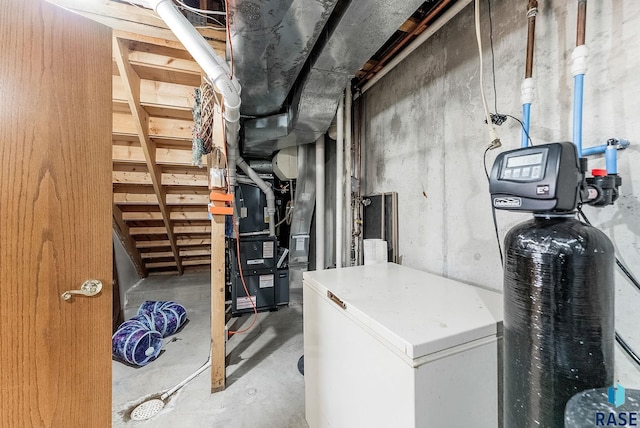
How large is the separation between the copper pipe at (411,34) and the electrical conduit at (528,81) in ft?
1.58

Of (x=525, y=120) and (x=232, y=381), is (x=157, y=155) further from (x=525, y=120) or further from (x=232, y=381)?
(x=525, y=120)

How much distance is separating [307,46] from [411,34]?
708mm

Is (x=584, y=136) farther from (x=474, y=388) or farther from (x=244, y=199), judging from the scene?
(x=244, y=199)

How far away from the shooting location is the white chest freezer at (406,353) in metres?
0.69

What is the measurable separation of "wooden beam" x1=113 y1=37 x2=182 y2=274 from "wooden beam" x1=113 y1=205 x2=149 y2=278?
48 cm

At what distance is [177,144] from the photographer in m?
2.61

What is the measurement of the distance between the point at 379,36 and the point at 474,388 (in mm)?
1466

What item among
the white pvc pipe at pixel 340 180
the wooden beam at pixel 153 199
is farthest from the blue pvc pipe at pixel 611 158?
the wooden beam at pixel 153 199

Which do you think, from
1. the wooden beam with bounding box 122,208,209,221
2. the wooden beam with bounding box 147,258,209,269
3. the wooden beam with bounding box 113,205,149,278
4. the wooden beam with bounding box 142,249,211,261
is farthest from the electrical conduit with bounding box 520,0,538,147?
the wooden beam with bounding box 147,258,209,269

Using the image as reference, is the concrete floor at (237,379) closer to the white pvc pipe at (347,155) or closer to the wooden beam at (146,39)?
the white pvc pipe at (347,155)

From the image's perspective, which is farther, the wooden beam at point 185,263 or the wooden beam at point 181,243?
the wooden beam at point 185,263

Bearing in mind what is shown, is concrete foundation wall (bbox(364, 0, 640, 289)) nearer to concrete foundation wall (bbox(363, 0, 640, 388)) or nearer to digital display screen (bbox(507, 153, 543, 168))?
concrete foundation wall (bbox(363, 0, 640, 388))

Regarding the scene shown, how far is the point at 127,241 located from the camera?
3322 mm

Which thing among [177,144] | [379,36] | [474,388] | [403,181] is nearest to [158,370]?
[177,144]
